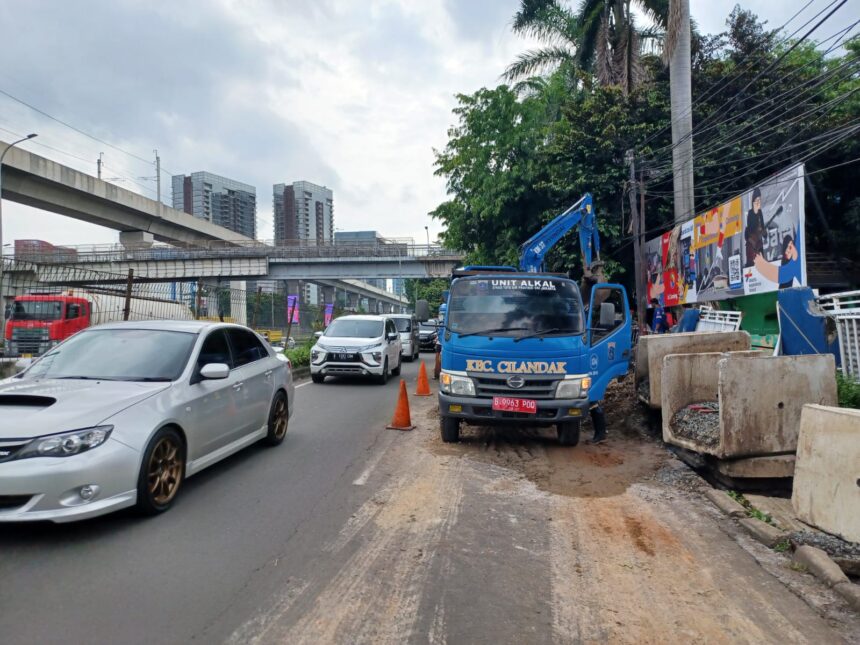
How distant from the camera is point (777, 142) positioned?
20484 millimetres

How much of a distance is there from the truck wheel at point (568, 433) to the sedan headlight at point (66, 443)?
17.2 ft

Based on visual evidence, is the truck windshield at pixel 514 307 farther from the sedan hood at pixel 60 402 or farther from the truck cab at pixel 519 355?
the sedan hood at pixel 60 402

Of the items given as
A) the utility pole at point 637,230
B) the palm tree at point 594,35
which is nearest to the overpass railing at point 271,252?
the palm tree at point 594,35

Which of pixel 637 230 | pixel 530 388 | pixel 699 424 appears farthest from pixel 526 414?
pixel 637 230

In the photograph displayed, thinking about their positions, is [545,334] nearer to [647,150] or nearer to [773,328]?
[773,328]

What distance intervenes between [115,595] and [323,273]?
41389mm

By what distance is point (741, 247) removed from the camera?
46.1 ft

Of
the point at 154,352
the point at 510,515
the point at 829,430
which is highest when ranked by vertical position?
the point at 154,352

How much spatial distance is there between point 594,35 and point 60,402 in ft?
83.7

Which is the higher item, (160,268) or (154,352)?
(160,268)

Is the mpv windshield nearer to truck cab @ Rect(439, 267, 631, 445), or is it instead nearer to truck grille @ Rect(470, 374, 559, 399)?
truck cab @ Rect(439, 267, 631, 445)

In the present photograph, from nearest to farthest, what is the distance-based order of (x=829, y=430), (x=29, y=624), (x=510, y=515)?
(x=29, y=624)
(x=829, y=430)
(x=510, y=515)

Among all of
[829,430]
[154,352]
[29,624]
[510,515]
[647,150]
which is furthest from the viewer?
[647,150]

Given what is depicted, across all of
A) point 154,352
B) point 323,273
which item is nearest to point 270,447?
Answer: point 154,352
